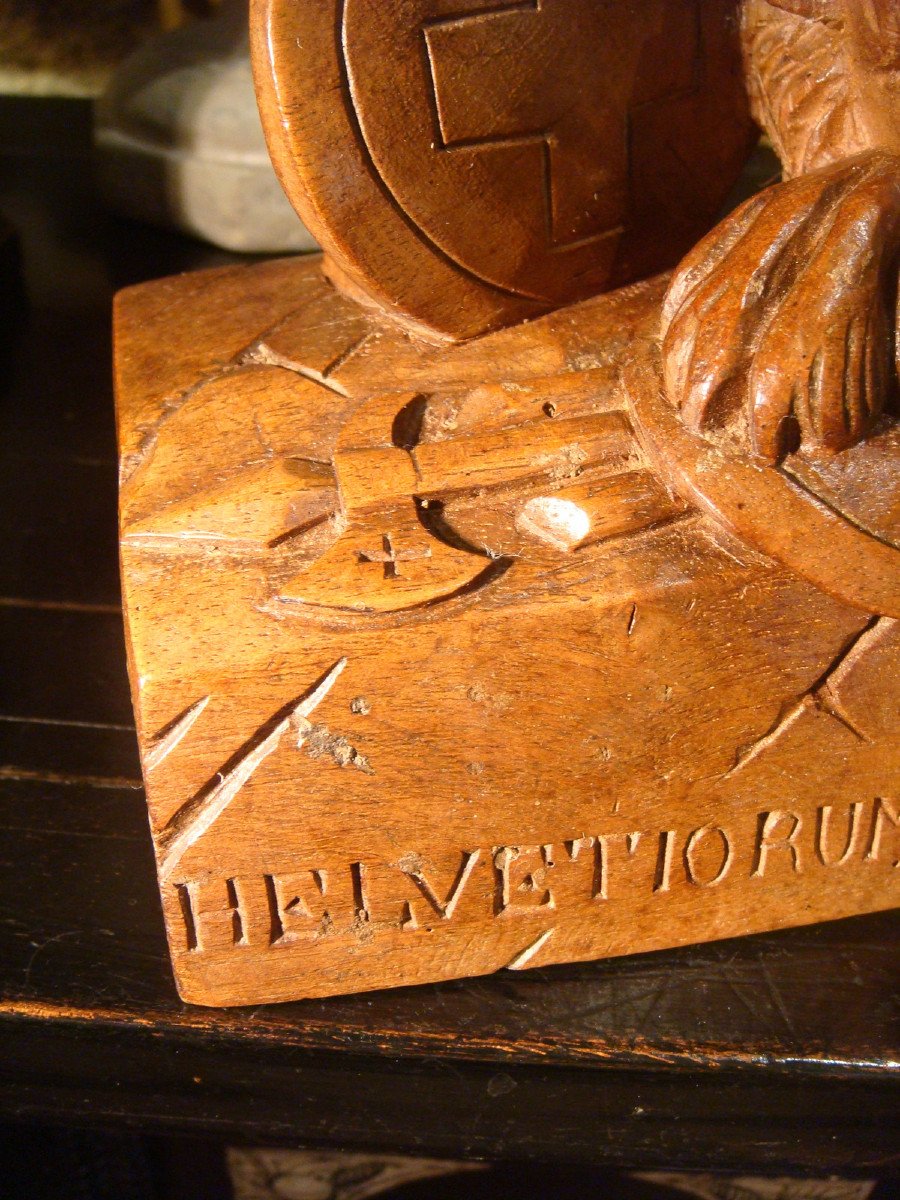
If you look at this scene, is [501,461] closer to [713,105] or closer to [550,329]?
[550,329]

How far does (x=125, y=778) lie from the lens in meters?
1.21

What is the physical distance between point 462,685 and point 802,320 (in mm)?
338

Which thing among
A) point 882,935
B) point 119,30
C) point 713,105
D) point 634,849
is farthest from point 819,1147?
point 119,30

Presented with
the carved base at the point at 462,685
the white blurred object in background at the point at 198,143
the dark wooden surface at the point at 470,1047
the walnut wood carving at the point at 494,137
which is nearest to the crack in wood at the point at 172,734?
the carved base at the point at 462,685

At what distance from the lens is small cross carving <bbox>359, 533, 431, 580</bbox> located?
0.87 meters

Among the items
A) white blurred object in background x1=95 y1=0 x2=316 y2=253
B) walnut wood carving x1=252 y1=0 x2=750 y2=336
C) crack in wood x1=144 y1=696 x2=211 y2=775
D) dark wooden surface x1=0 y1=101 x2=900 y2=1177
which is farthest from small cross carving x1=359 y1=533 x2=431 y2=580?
white blurred object in background x1=95 y1=0 x2=316 y2=253

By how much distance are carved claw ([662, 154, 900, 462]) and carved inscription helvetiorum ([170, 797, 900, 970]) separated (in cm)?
31

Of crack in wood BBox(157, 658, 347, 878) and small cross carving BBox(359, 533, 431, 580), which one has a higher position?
small cross carving BBox(359, 533, 431, 580)

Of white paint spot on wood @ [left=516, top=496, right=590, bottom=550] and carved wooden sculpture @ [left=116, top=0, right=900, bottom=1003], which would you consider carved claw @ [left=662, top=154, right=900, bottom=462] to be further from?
white paint spot on wood @ [left=516, top=496, right=590, bottom=550]

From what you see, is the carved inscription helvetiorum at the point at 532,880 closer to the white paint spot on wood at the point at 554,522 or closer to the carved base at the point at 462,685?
the carved base at the point at 462,685

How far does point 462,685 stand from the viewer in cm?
87

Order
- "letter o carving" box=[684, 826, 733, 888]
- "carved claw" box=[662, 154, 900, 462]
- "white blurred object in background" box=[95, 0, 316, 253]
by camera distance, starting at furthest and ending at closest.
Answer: "white blurred object in background" box=[95, 0, 316, 253]
"letter o carving" box=[684, 826, 733, 888]
"carved claw" box=[662, 154, 900, 462]

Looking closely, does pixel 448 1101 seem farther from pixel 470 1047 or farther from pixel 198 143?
pixel 198 143

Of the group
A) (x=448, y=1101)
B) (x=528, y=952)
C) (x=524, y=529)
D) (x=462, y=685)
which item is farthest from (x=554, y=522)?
(x=448, y=1101)
